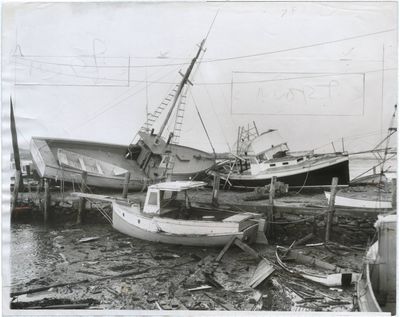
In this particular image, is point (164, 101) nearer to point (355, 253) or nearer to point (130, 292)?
point (130, 292)

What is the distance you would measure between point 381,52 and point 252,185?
68.7 inches

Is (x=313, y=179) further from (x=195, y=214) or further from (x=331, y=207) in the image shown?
(x=195, y=214)

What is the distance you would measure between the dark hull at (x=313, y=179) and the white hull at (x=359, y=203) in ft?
0.50

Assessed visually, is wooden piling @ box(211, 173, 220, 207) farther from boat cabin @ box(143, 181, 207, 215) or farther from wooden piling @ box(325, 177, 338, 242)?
wooden piling @ box(325, 177, 338, 242)

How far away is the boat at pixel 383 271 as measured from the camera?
3018mm

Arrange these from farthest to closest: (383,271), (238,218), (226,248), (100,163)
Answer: (100,163)
(238,218)
(226,248)
(383,271)

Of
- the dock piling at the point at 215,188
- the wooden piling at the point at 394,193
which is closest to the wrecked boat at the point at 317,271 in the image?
the wooden piling at the point at 394,193

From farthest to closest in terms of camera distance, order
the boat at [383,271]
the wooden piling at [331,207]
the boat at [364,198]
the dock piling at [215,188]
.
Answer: the dock piling at [215,188]
the wooden piling at [331,207]
the boat at [364,198]
the boat at [383,271]

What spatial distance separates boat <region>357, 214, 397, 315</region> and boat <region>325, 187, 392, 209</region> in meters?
0.18

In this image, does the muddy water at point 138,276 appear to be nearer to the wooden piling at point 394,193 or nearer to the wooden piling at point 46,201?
the wooden piling at point 46,201

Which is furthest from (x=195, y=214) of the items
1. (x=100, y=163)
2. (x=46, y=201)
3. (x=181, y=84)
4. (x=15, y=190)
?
(x=15, y=190)

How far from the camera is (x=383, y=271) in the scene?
306cm

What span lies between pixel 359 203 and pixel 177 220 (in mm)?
1770

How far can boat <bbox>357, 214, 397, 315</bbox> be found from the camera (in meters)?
3.02
